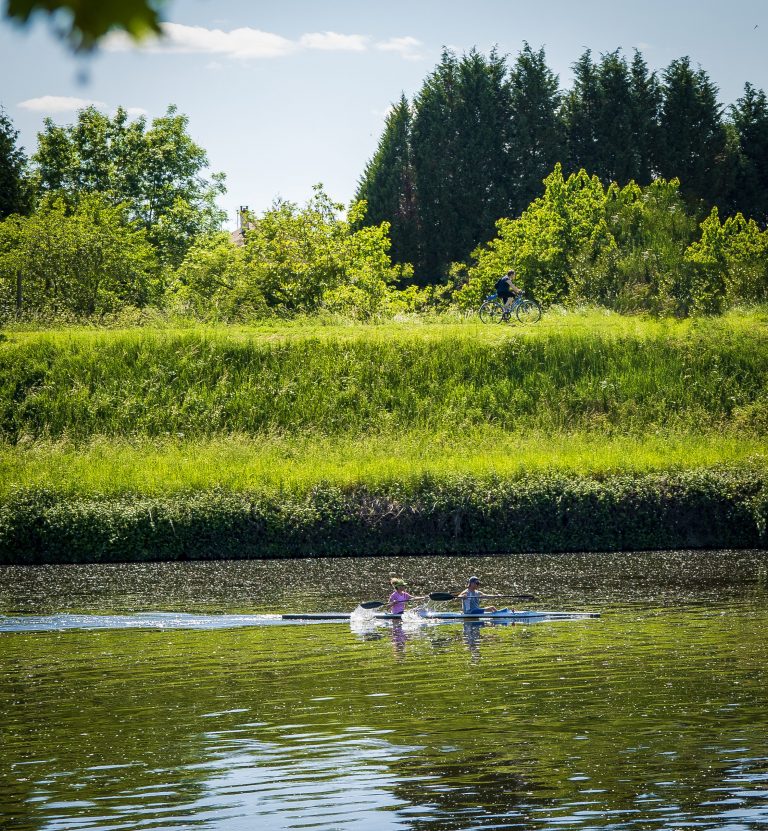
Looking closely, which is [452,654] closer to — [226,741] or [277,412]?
[226,741]

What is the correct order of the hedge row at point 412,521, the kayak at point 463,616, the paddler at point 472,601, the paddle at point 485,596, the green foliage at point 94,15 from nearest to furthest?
the green foliage at point 94,15 < the kayak at point 463,616 < the paddler at point 472,601 < the paddle at point 485,596 < the hedge row at point 412,521

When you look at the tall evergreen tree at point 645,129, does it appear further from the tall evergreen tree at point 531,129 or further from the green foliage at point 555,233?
the green foliage at point 555,233

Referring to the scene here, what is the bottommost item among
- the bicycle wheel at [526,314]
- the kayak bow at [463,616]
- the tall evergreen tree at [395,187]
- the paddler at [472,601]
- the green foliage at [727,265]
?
the kayak bow at [463,616]

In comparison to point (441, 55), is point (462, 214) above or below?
below

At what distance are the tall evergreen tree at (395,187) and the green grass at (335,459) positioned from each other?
41.5 meters

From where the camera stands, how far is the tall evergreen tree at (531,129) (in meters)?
88.9

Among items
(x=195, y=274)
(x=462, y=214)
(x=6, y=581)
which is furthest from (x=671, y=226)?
(x=6, y=581)

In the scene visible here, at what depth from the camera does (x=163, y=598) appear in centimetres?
3011

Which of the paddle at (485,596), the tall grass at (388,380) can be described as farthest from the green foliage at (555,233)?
the paddle at (485,596)

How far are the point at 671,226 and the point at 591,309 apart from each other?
1158 centimetres

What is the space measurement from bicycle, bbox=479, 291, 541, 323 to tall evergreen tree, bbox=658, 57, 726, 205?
32.8 metres

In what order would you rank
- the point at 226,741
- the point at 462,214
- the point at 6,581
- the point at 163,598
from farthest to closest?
the point at 462,214 < the point at 6,581 < the point at 163,598 < the point at 226,741

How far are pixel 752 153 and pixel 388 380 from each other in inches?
1985

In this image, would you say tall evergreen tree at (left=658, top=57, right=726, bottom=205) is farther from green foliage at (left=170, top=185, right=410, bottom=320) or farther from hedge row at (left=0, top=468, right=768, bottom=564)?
hedge row at (left=0, top=468, right=768, bottom=564)
